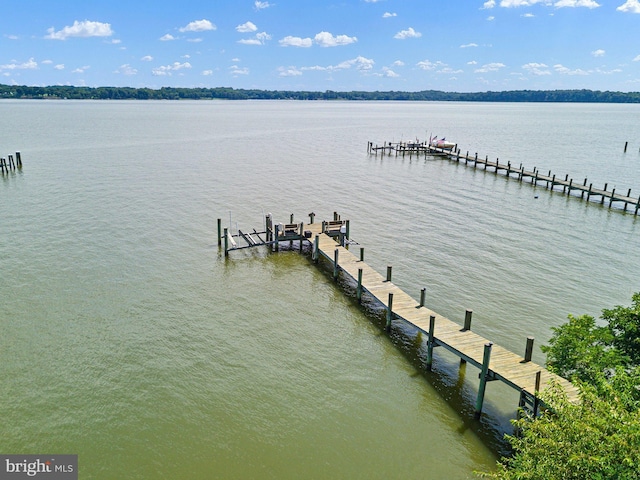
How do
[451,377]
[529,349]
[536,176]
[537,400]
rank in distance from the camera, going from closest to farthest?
[537,400], [529,349], [451,377], [536,176]

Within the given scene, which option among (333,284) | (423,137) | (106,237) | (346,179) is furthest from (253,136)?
(333,284)

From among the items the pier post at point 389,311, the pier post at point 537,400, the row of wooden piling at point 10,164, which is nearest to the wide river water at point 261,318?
the pier post at point 389,311

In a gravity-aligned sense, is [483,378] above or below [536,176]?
below

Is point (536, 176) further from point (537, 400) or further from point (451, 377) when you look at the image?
point (537, 400)

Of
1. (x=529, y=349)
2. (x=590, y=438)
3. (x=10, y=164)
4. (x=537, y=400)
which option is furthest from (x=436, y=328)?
(x=10, y=164)

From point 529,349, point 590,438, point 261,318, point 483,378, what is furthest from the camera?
point 261,318

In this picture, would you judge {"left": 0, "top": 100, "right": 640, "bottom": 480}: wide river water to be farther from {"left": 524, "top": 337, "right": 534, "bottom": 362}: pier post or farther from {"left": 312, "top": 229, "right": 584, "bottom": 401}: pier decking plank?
{"left": 524, "top": 337, "right": 534, "bottom": 362}: pier post

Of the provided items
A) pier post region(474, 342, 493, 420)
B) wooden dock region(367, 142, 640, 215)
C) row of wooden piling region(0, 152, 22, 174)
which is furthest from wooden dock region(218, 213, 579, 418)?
row of wooden piling region(0, 152, 22, 174)
